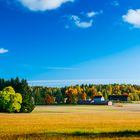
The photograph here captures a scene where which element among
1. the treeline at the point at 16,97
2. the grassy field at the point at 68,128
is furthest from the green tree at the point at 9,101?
the grassy field at the point at 68,128

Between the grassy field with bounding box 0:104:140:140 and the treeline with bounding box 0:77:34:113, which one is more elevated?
the treeline with bounding box 0:77:34:113

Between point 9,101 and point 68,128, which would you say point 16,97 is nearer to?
point 9,101

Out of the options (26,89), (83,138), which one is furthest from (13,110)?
(83,138)

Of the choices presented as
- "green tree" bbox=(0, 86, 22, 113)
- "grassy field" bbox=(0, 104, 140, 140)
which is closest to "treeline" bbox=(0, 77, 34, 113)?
"green tree" bbox=(0, 86, 22, 113)

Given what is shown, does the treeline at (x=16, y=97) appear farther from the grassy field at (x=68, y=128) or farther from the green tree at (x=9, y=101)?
the grassy field at (x=68, y=128)

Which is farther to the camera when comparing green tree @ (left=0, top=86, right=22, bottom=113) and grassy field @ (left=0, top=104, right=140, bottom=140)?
green tree @ (left=0, top=86, right=22, bottom=113)

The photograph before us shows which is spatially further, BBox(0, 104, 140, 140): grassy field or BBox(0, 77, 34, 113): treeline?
BBox(0, 77, 34, 113): treeline

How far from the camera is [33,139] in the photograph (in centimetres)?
3241

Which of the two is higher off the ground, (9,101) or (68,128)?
(9,101)

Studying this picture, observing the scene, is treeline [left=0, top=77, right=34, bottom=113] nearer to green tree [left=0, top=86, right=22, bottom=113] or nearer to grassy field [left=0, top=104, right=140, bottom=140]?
green tree [left=0, top=86, right=22, bottom=113]

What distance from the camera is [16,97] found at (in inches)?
4719

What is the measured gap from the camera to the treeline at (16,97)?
120m

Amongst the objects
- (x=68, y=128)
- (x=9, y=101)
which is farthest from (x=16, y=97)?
(x=68, y=128)

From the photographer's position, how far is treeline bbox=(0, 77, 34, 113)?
392ft
